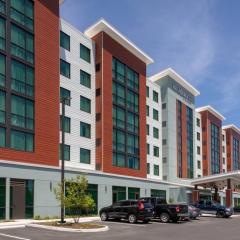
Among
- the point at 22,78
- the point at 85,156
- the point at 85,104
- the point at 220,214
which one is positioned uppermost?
the point at 22,78

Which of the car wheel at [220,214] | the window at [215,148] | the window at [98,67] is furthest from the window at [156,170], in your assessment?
the window at [215,148]

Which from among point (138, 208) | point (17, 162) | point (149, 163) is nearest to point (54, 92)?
point (17, 162)

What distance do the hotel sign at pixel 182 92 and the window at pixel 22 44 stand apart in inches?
1561

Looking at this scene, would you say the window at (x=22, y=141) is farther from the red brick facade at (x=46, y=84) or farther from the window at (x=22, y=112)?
the window at (x=22, y=112)

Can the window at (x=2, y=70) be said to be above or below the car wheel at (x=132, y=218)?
above

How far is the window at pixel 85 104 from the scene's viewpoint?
1894 inches

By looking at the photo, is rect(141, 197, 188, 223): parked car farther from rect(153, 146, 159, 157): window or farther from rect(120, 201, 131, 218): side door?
rect(153, 146, 159, 157): window

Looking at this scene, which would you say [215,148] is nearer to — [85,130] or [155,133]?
[155,133]

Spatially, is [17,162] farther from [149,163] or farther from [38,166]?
[149,163]

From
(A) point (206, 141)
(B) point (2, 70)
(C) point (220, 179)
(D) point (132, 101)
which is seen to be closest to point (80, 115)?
(D) point (132, 101)

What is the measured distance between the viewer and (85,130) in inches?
1909

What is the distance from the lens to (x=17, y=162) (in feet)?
118

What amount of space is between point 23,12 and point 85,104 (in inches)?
523

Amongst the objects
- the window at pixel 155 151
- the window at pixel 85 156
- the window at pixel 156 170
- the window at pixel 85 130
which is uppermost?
the window at pixel 85 130
